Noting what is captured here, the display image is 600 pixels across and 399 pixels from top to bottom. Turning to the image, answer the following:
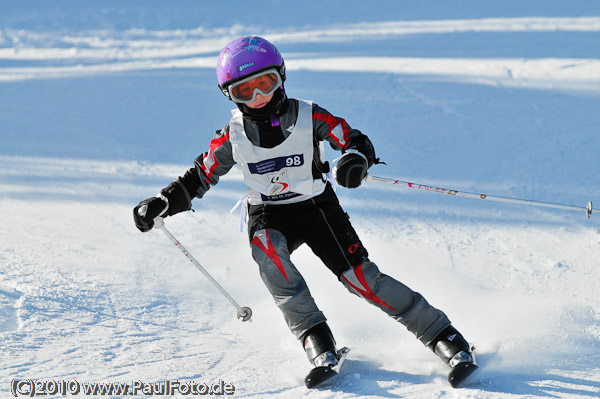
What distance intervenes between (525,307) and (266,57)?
2.01 meters

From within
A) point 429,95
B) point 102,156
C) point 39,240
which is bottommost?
point 39,240

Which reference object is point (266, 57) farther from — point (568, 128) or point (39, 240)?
point (568, 128)

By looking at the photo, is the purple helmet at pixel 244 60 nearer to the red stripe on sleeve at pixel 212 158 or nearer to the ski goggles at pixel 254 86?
the ski goggles at pixel 254 86

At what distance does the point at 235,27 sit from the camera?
37.3ft

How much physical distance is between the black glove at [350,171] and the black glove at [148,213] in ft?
2.91

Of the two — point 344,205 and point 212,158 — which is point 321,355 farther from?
point 344,205

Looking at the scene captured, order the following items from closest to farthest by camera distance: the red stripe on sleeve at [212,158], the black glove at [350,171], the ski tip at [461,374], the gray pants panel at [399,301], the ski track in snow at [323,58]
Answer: the ski tip at [461,374], the gray pants panel at [399,301], the black glove at [350,171], the red stripe on sleeve at [212,158], the ski track in snow at [323,58]

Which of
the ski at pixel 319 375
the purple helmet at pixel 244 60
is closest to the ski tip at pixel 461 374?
the ski at pixel 319 375

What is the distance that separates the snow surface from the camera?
306cm

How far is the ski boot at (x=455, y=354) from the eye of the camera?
270cm

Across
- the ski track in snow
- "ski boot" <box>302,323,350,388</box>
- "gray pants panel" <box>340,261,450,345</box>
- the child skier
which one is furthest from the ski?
the ski track in snow

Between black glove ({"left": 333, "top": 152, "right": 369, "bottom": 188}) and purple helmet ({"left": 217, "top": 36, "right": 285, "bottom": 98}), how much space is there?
571 mm

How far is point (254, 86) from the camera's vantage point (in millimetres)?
3180

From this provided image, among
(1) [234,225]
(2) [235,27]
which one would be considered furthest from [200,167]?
(2) [235,27]
